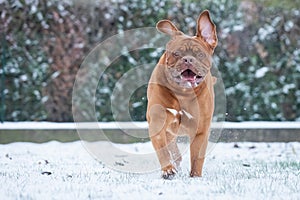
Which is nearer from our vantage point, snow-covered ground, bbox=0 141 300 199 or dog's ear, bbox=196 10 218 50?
snow-covered ground, bbox=0 141 300 199

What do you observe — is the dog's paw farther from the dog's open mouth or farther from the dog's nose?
the dog's nose

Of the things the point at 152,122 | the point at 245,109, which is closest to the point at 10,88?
the point at 245,109

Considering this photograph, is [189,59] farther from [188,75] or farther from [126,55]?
[126,55]

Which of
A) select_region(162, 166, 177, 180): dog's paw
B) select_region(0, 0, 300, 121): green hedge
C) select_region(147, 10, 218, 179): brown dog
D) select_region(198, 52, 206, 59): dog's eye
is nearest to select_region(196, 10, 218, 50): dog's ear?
select_region(147, 10, 218, 179): brown dog

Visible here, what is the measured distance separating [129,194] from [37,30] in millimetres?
4830

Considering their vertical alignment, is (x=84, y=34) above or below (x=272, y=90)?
above

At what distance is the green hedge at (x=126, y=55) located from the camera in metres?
7.43

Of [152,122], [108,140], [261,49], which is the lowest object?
[108,140]

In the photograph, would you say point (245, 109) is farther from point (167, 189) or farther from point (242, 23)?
point (167, 189)

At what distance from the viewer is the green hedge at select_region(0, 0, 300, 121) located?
7.43 m

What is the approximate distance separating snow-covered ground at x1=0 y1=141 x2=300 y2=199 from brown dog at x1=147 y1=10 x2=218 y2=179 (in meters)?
0.22

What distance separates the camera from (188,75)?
3.93m

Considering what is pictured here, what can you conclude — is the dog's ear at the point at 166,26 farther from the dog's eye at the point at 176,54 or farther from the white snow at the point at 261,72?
the white snow at the point at 261,72

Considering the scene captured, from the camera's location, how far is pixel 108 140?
7348mm
